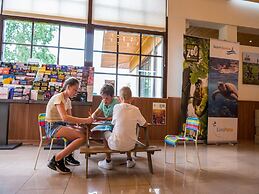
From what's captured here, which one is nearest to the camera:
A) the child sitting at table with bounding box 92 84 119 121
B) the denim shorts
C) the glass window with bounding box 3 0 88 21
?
the denim shorts

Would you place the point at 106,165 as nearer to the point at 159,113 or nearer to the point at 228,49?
the point at 159,113

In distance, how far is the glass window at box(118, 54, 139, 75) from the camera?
5636mm

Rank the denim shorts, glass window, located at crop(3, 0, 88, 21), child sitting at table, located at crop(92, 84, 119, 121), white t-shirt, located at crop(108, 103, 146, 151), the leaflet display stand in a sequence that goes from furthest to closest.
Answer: glass window, located at crop(3, 0, 88, 21)
the leaflet display stand
child sitting at table, located at crop(92, 84, 119, 121)
the denim shorts
white t-shirt, located at crop(108, 103, 146, 151)

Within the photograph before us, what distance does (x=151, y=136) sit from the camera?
5.64 metres

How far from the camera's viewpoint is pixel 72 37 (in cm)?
539

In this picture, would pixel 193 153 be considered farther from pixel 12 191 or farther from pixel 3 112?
pixel 3 112

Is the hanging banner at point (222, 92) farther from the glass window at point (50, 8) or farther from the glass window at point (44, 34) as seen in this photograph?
the glass window at point (44, 34)

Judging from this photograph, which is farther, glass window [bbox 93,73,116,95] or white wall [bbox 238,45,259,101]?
white wall [bbox 238,45,259,101]

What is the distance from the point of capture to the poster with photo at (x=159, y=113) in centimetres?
562

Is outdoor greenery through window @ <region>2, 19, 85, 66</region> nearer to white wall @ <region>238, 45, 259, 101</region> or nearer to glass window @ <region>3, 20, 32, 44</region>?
glass window @ <region>3, 20, 32, 44</region>

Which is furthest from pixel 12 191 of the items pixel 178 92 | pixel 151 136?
pixel 178 92

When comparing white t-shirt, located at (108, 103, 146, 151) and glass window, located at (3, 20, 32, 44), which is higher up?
glass window, located at (3, 20, 32, 44)

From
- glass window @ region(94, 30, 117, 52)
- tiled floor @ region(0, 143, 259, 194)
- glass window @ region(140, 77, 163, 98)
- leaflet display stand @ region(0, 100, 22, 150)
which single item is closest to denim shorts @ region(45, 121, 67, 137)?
tiled floor @ region(0, 143, 259, 194)

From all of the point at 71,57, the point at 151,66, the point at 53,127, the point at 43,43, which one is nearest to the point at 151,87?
the point at 151,66
